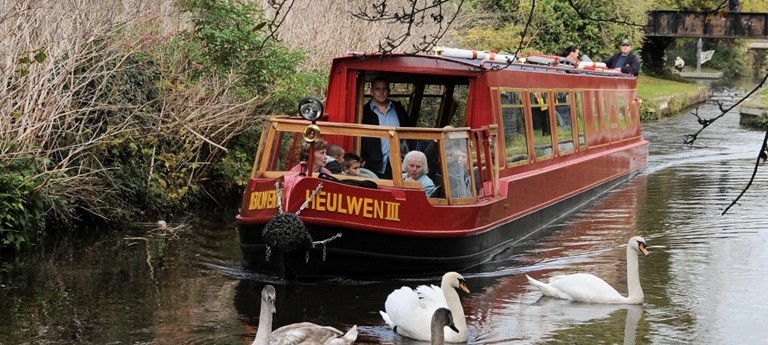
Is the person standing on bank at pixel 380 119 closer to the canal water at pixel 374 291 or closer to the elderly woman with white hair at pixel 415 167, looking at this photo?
the elderly woman with white hair at pixel 415 167

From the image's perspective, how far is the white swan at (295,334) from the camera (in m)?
8.20

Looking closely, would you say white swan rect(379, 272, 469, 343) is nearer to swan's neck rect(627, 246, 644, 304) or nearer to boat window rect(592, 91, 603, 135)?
swan's neck rect(627, 246, 644, 304)

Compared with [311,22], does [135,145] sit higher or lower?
lower

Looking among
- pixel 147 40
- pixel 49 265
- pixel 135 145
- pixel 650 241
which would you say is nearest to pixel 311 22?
pixel 147 40

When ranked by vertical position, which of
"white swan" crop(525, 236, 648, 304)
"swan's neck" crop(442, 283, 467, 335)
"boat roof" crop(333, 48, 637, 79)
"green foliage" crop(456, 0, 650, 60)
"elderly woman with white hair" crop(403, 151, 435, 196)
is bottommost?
"white swan" crop(525, 236, 648, 304)

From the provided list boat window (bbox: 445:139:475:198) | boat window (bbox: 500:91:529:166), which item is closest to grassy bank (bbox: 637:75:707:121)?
boat window (bbox: 500:91:529:166)

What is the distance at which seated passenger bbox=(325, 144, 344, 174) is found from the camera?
1187 cm

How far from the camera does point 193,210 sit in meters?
15.7

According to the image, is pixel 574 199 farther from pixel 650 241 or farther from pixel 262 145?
pixel 262 145

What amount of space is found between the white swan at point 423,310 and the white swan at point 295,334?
499mm

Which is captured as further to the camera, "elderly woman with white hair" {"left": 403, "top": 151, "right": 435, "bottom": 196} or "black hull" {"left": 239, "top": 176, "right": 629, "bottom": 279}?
"elderly woman with white hair" {"left": 403, "top": 151, "right": 435, "bottom": 196}

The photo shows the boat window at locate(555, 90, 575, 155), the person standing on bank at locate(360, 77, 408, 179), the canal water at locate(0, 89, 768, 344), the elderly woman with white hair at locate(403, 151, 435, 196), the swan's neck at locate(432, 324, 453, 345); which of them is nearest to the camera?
the swan's neck at locate(432, 324, 453, 345)

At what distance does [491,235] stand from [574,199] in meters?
5.08

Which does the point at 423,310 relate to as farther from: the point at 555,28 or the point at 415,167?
the point at 555,28
